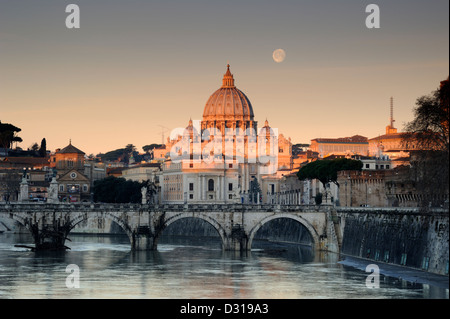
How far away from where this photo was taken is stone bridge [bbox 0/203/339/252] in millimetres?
90688

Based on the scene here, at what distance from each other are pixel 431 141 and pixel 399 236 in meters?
8.89

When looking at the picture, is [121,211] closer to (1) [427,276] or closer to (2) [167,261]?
(2) [167,261]

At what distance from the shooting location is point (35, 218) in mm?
90688

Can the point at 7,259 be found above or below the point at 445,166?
below

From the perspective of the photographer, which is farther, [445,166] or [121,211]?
[121,211]

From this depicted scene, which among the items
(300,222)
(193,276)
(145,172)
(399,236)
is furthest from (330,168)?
(145,172)

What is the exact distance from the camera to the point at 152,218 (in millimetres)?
91562

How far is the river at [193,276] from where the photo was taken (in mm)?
60906

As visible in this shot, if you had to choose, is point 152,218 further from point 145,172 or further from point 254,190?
point 145,172

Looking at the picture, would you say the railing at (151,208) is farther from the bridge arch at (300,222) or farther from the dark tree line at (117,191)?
the dark tree line at (117,191)

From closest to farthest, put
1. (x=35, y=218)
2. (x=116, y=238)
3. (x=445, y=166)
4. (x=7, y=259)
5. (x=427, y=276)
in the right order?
(x=445, y=166), (x=427, y=276), (x=7, y=259), (x=35, y=218), (x=116, y=238)

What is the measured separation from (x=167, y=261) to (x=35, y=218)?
1418 cm
